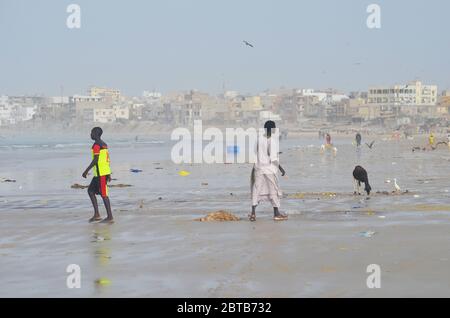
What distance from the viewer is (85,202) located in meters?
16.7

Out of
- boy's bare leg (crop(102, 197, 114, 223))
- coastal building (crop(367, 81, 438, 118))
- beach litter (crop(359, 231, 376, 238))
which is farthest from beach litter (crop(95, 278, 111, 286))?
coastal building (crop(367, 81, 438, 118))

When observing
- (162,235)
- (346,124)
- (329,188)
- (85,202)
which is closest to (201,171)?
(329,188)

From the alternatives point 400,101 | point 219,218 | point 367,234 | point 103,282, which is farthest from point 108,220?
point 400,101

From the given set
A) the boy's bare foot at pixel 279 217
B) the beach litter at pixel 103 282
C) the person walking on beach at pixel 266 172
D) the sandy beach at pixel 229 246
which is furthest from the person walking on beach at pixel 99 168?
the beach litter at pixel 103 282

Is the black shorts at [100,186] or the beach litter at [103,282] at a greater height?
the black shorts at [100,186]

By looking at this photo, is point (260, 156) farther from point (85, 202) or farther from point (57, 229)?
point (85, 202)

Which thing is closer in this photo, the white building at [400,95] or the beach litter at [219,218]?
the beach litter at [219,218]
